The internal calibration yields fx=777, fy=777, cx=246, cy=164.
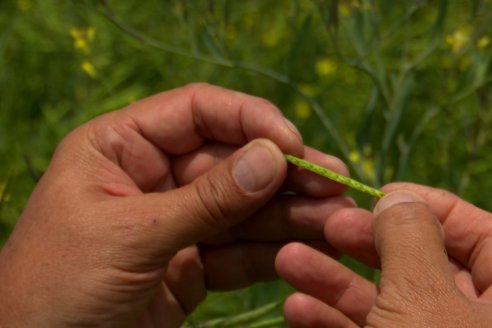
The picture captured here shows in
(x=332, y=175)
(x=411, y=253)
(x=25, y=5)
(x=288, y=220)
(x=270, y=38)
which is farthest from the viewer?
(x=25, y=5)

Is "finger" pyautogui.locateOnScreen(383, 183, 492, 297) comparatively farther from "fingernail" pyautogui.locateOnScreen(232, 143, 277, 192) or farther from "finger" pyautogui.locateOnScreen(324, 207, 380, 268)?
"fingernail" pyautogui.locateOnScreen(232, 143, 277, 192)

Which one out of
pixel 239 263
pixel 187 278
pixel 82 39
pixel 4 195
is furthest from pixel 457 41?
pixel 4 195

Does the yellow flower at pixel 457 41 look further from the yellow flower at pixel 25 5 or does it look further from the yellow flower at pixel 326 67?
the yellow flower at pixel 25 5

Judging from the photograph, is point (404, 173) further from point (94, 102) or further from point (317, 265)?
point (94, 102)

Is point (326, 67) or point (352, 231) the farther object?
point (326, 67)

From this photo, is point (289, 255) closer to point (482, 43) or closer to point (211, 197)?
point (211, 197)

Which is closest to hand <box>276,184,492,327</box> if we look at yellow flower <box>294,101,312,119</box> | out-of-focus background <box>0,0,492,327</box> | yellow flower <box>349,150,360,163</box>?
out-of-focus background <box>0,0,492,327</box>

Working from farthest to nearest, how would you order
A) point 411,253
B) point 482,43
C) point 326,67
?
point 326,67, point 482,43, point 411,253
